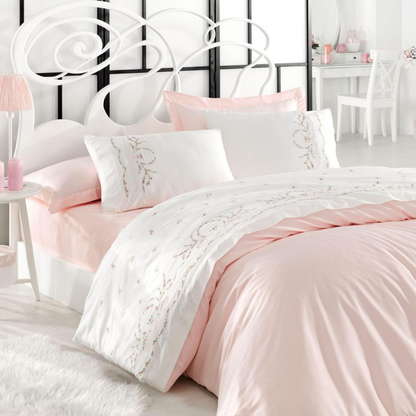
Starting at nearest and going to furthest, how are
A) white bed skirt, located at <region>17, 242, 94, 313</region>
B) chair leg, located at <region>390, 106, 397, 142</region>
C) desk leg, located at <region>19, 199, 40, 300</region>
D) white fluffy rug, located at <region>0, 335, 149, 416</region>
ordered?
1. white fluffy rug, located at <region>0, 335, 149, 416</region>
2. white bed skirt, located at <region>17, 242, 94, 313</region>
3. desk leg, located at <region>19, 199, 40, 300</region>
4. chair leg, located at <region>390, 106, 397, 142</region>

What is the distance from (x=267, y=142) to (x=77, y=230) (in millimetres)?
1023

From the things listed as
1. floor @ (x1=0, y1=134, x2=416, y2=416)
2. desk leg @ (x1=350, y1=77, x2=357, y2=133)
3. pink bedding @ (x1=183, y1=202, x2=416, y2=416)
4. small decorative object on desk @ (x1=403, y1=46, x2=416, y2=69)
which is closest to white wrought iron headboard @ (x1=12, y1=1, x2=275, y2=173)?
floor @ (x1=0, y1=134, x2=416, y2=416)

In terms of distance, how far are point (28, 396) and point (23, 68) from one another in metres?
1.64

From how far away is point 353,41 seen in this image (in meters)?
8.16

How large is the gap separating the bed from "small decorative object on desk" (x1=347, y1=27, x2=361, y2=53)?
5396mm

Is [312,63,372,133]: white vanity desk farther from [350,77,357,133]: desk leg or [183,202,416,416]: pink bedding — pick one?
[183,202,416,416]: pink bedding

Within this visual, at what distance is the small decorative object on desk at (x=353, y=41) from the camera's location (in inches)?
321

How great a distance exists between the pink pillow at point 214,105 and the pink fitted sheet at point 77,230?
661 mm

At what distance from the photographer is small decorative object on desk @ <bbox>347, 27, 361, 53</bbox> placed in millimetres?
8148

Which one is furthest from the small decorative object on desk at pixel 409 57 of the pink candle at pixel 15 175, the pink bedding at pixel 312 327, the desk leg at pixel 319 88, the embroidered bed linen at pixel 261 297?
the pink bedding at pixel 312 327

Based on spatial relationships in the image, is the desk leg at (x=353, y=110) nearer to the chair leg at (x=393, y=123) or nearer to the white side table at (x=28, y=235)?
the chair leg at (x=393, y=123)

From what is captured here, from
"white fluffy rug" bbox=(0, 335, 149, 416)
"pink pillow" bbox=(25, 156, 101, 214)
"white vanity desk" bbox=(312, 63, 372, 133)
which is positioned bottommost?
"white fluffy rug" bbox=(0, 335, 149, 416)

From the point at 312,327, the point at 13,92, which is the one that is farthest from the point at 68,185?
the point at 312,327

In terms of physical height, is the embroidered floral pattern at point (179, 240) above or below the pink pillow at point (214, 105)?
below
